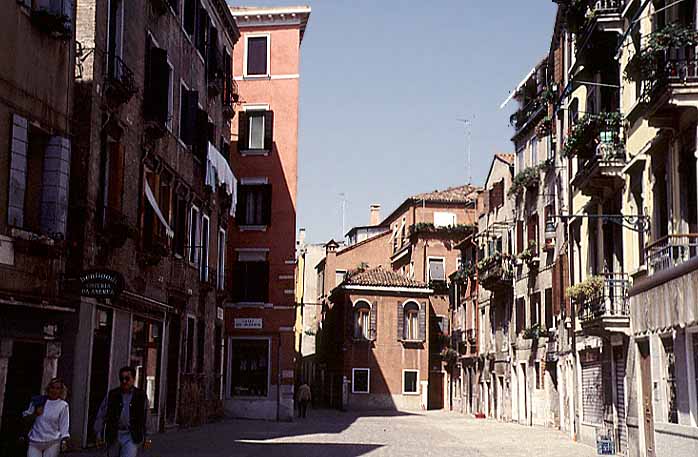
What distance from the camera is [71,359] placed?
16.9 meters

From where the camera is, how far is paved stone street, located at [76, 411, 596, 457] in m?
20.2

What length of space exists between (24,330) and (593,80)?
50.3ft

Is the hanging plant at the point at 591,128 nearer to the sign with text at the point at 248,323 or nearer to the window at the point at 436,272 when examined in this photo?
the sign with text at the point at 248,323

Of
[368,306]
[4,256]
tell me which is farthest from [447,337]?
[4,256]

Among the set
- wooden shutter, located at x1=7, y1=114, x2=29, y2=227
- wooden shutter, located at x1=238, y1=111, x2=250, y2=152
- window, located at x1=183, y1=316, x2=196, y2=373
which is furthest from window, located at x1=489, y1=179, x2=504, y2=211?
wooden shutter, located at x1=7, y1=114, x2=29, y2=227

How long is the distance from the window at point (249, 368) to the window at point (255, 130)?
7430 millimetres

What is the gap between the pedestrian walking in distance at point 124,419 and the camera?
39.5 feet

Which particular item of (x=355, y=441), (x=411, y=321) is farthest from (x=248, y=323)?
(x=411, y=321)

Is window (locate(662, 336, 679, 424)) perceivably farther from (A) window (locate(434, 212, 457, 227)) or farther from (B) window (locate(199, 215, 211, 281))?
(A) window (locate(434, 212, 457, 227))

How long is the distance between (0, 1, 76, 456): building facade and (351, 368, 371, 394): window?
117 feet

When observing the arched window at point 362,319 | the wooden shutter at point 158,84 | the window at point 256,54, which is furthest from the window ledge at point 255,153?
the arched window at point 362,319

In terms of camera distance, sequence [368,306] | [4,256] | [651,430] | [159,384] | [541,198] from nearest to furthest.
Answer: [4,256]
[651,430]
[159,384]
[541,198]
[368,306]

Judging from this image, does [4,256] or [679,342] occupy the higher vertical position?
[4,256]

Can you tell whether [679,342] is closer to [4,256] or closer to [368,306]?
[4,256]
